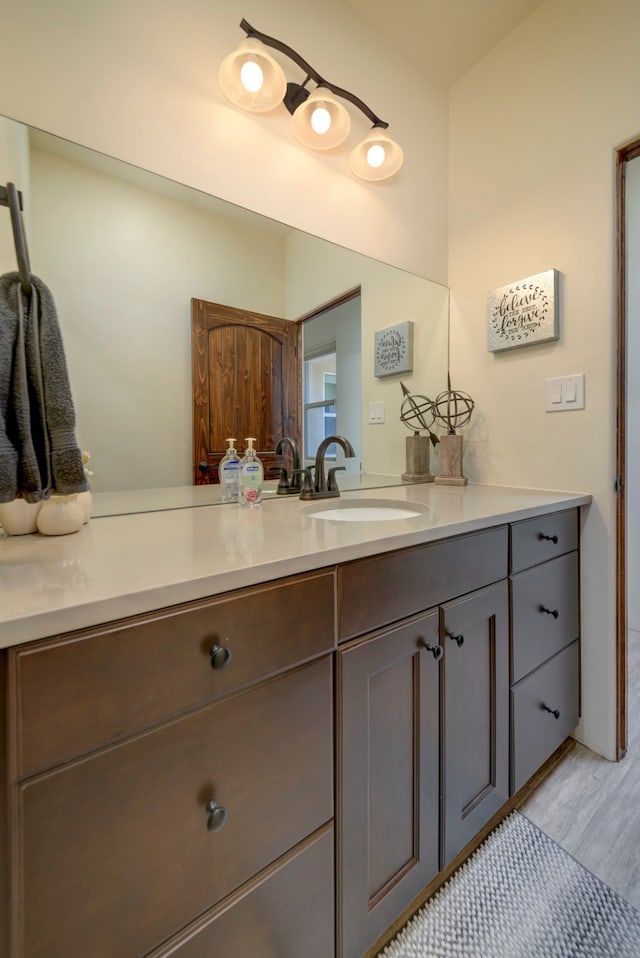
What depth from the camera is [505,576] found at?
1.07 m

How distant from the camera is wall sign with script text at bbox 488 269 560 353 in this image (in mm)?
1427

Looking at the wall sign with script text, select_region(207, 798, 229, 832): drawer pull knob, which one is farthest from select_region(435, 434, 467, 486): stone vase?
select_region(207, 798, 229, 832): drawer pull knob

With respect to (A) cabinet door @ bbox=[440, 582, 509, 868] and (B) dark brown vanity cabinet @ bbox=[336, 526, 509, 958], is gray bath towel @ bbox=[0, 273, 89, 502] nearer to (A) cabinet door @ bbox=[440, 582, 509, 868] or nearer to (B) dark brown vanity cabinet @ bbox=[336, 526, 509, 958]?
(B) dark brown vanity cabinet @ bbox=[336, 526, 509, 958]

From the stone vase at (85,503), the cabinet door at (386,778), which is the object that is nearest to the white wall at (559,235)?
the cabinet door at (386,778)

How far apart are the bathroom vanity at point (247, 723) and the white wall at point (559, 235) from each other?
486mm

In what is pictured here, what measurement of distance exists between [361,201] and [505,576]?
1405mm

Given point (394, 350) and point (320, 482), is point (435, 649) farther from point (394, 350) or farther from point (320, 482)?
point (394, 350)

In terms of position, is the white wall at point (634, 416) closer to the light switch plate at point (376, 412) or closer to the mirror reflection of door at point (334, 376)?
the light switch plate at point (376, 412)

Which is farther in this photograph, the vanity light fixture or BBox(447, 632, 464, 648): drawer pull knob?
→ the vanity light fixture

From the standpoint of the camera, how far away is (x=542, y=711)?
1.23 metres

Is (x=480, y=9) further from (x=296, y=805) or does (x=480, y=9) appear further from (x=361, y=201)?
(x=296, y=805)

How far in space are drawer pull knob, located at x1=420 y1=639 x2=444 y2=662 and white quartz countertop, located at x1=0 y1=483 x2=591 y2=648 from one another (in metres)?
0.24

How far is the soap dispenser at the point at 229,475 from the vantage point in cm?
125

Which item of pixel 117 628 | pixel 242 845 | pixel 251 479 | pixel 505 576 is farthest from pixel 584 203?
pixel 242 845
